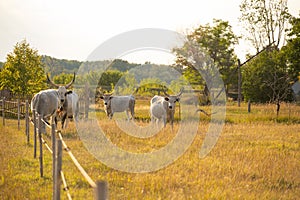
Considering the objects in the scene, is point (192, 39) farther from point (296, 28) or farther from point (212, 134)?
point (212, 134)

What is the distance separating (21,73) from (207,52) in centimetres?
2122

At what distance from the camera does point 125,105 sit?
1956cm

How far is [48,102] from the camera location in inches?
510

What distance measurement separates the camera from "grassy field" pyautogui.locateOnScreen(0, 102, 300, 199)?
573cm

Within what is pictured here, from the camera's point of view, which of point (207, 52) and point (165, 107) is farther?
point (207, 52)

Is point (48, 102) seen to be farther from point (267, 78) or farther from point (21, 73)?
point (267, 78)

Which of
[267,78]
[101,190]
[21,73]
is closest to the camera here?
[101,190]

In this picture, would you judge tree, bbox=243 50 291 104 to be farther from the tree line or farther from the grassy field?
the grassy field

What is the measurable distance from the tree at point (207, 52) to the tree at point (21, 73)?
15536 mm

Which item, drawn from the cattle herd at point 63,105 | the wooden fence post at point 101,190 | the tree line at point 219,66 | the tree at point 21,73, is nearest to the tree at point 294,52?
the tree line at point 219,66

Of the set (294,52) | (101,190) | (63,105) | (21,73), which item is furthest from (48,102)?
(294,52)

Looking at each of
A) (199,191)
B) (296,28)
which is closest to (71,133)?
(199,191)

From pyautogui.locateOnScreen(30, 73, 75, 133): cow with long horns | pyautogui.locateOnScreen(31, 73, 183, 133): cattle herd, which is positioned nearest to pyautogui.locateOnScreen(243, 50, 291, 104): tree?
pyautogui.locateOnScreen(31, 73, 183, 133): cattle herd

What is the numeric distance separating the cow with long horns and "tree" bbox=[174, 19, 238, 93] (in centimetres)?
2407
